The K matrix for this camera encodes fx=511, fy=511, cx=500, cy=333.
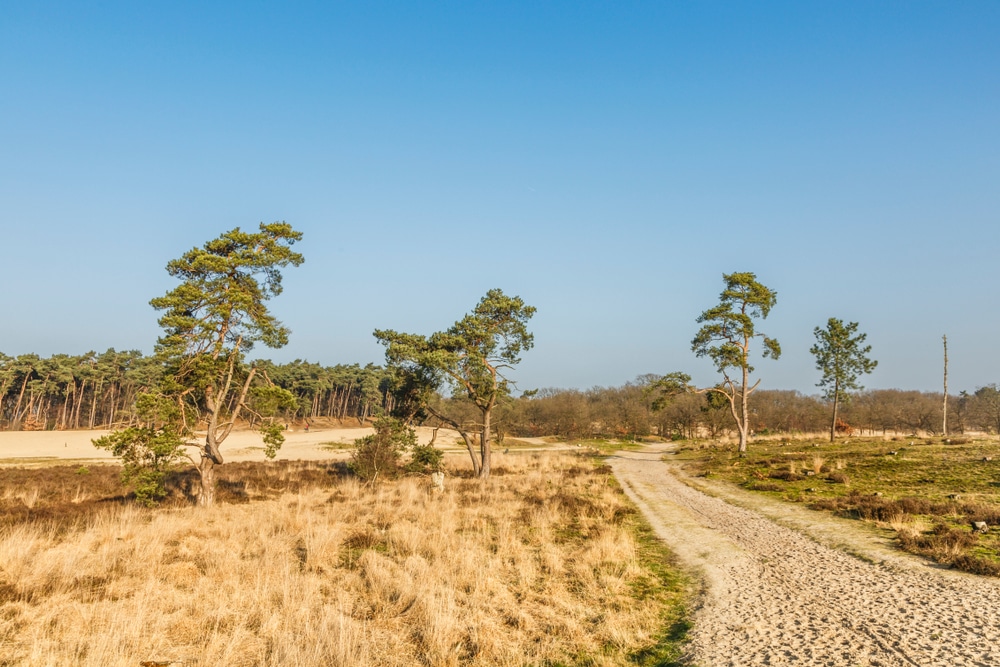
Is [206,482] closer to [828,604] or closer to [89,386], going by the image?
[828,604]

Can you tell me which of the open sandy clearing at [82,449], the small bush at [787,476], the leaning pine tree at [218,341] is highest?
the leaning pine tree at [218,341]

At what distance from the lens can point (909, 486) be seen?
1948 centimetres

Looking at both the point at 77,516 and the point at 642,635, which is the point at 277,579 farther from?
the point at 77,516

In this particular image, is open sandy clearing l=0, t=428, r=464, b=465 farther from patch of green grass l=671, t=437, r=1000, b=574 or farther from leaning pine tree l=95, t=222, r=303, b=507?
patch of green grass l=671, t=437, r=1000, b=574

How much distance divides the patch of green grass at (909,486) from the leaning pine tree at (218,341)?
19062mm

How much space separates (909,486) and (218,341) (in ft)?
87.1

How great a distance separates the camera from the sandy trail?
6402mm

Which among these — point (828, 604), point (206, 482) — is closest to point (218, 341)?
point (206, 482)

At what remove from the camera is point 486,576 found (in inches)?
418

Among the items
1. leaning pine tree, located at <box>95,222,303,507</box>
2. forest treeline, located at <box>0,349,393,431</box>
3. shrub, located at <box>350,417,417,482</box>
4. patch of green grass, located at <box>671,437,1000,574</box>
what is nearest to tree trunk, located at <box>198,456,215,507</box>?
leaning pine tree, located at <box>95,222,303,507</box>

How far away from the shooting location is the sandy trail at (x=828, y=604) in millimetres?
6402

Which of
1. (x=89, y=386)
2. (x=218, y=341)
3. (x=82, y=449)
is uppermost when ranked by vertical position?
(x=218, y=341)

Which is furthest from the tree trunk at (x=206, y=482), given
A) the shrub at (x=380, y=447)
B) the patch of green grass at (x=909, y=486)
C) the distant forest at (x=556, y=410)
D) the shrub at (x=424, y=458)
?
the distant forest at (x=556, y=410)

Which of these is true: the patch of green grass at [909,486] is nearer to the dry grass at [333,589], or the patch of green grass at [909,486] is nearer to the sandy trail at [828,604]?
the sandy trail at [828,604]
